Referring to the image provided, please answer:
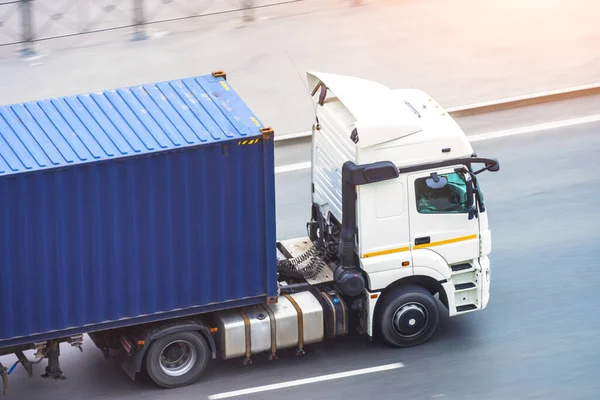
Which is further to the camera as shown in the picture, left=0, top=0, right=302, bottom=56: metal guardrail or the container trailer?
left=0, top=0, right=302, bottom=56: metal guardrail

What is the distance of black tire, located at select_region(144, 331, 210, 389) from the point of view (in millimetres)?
15156

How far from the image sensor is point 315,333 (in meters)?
15.7

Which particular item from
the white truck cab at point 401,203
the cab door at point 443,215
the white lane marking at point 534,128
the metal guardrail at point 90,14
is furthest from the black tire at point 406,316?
the metal guardrail at point 90,14

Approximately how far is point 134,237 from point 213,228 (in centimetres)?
91

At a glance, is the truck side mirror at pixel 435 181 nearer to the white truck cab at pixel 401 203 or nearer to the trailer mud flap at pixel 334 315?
the white truck cab at pixel 401 203

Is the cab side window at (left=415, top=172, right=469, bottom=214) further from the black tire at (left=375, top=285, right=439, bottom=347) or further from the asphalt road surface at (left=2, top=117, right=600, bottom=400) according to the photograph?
the asphalt road surface at (left=2, top=117, right=600, bottom=400)

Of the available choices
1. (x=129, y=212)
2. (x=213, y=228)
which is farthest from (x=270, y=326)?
(x=129, y=212)

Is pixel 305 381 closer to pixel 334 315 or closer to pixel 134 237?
pixel 334 315

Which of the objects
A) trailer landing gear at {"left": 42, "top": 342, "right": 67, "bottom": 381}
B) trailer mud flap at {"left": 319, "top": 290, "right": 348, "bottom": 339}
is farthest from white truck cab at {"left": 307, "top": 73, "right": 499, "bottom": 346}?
trailer landing gear at {"left": 42, "top": 342, "right": 67, "bottom": 381}

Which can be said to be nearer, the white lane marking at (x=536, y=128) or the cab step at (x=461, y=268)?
the cab step at (x=461, y=268)

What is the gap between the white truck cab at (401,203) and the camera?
15172mm

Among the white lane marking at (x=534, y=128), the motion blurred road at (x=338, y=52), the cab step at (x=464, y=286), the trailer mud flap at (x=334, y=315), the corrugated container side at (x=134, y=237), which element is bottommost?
the trailer mud flap at (x=334, y=315)

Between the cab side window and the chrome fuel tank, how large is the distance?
5.81 feet

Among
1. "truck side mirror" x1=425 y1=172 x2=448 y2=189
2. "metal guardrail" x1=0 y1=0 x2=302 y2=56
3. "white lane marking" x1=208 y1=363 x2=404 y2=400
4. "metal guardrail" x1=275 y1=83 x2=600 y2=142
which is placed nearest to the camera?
"truck side mirror" x1=425 y1=172 x2=448 y2=189
